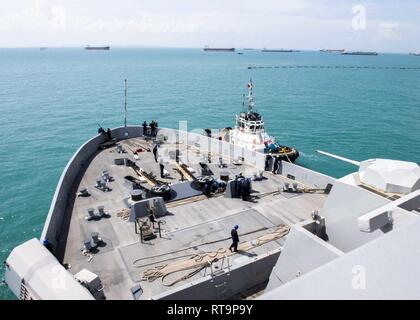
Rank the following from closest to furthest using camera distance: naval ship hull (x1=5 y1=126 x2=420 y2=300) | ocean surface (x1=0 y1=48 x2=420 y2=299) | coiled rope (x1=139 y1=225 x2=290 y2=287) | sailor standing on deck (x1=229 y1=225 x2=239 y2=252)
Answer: naval ship hull (x1=5 y1=126 x2=420 y2=300) → coiled rope (x1=139 y1=225 x2=290 y2=287) → sailor standing on deck (x1=229 y1=225 x2=239 y2=252) → ocean surface (x1=0 y1=48 x2=420 y2=299)

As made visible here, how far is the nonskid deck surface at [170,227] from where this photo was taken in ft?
39.7

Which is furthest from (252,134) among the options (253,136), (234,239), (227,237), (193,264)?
(193,264)

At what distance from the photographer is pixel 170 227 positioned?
1508 centimetres

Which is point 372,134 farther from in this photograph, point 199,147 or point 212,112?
point 199,147

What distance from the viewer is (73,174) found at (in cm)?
2053

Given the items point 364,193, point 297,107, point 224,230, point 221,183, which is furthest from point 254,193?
point 297,107

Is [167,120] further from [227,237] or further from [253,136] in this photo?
[227,237]

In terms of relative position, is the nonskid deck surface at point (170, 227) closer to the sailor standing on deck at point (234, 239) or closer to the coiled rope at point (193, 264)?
the coiled rope at point (193, 264)

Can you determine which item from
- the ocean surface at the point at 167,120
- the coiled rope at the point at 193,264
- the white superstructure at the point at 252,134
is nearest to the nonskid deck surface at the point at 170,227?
the coiled rope at the point at 193,264

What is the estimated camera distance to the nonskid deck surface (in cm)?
1210

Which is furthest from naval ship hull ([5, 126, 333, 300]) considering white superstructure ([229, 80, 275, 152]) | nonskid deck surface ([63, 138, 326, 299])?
white superstructure ([229, 80, 275, 152])

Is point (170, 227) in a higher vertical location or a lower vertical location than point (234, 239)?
lower

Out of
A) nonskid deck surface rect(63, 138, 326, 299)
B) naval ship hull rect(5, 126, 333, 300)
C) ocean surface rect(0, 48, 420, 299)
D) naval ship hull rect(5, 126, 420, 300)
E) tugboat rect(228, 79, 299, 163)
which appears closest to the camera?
naval ship hull rect(5, 126, 420, 300)

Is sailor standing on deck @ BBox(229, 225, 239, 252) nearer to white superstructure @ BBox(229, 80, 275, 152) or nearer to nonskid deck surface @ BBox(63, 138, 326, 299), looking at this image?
nonskid deck surface @ BBox(63, 138, 326, 299)
